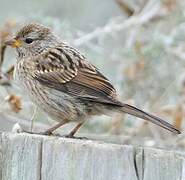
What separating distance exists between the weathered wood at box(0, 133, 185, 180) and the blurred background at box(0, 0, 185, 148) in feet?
8.52

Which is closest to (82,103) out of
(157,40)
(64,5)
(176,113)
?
(176,113)

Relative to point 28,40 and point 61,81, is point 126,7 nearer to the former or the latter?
point 28,40

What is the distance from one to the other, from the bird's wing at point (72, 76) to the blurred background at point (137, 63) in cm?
61

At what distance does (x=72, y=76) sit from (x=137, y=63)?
1.61 meters

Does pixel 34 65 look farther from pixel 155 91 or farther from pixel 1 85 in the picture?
pixel 155 91

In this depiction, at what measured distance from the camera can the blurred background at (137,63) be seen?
594 cm

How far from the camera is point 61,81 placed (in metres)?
5.01

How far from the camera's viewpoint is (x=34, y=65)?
518cm

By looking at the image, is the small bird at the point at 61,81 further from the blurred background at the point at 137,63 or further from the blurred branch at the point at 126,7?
the blurred branch at the point at 126,7

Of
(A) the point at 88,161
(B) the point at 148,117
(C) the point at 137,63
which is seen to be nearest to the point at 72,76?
(B) the point at 148,117

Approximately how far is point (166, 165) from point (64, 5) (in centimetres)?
537

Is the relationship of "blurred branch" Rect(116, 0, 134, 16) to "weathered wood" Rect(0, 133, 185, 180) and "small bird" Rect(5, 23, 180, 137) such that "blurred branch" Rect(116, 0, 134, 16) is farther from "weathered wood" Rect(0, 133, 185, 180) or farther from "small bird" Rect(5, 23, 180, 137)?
"weathered wood" Rect(0, 133, 185, 180)

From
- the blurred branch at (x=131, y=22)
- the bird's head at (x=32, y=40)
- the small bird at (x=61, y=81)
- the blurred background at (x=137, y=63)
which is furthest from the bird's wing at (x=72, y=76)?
the blurred branch at (x=131, y=22)

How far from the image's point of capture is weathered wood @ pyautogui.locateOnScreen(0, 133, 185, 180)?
117 inches
